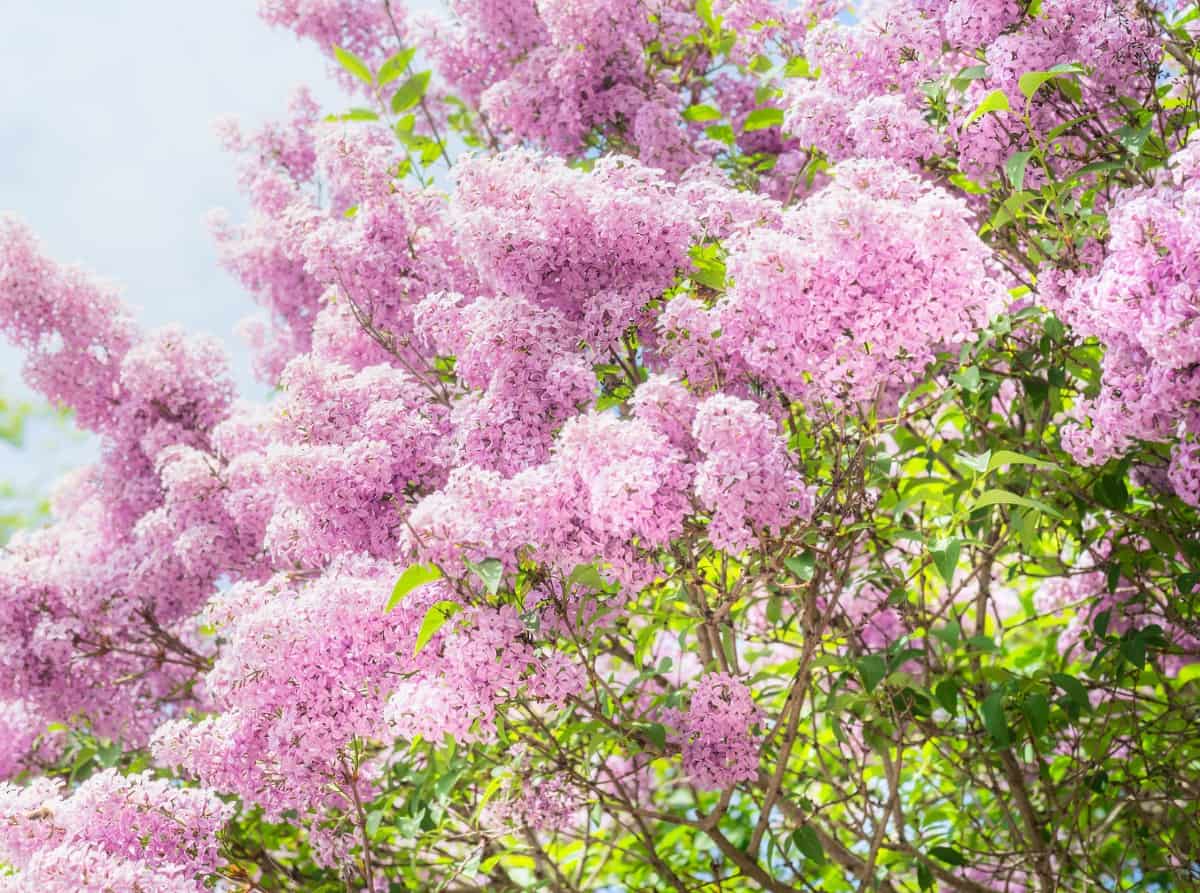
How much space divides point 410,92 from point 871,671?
2784 millimetres

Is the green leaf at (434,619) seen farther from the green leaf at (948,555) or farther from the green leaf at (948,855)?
the green leaf at (948,855)

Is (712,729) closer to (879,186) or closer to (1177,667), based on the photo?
(879,186)

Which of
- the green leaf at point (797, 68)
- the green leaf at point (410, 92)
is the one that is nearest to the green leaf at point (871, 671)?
the green leaf at point (797, 68)

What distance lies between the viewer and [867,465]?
3.18m

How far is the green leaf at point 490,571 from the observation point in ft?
8.16

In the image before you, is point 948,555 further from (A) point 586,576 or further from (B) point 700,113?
(B) point 700,113

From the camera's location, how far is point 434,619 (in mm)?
2676

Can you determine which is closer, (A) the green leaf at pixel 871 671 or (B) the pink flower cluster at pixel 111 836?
(B) the pink flower cluster at pixel 111 836

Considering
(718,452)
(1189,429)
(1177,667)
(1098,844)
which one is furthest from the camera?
(1177,667)

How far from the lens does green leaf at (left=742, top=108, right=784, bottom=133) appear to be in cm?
461

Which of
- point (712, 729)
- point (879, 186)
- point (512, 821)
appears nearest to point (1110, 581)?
point (712, 729)

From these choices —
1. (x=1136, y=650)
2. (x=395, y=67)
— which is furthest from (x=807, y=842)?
(x=395, y=67)

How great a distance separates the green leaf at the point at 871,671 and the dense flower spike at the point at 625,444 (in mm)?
13

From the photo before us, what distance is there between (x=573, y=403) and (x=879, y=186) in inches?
35.6
